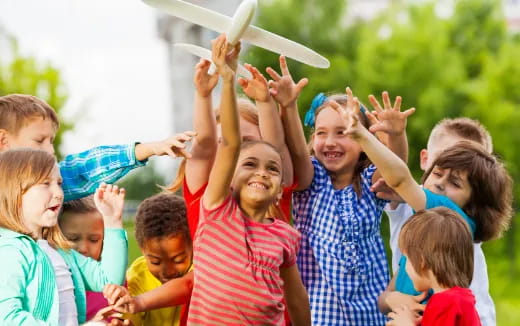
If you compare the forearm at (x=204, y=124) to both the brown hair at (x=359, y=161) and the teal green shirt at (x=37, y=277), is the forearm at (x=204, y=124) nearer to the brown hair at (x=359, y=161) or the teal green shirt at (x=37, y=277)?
the teal green shirt at (x=37, y=277)

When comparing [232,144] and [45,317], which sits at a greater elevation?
[232,144]

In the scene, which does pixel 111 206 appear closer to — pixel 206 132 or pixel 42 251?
pixel 42 251

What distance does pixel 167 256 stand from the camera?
3.46 m

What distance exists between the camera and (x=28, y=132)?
333cm

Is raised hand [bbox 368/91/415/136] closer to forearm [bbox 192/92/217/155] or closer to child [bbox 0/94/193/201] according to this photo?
forearm [bbox 192/92/217/155]

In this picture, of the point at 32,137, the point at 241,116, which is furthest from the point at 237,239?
the point at 32,137

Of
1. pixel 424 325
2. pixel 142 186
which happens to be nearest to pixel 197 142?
pixel 424 325

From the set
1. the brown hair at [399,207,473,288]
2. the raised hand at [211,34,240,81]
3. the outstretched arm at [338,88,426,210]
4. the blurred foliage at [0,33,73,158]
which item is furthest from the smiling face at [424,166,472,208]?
the blurred foliage at [0,33,73,158]

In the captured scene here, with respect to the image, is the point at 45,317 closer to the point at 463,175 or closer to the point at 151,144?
the point at 151,144

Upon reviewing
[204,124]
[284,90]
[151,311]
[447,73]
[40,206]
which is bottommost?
[151,311]

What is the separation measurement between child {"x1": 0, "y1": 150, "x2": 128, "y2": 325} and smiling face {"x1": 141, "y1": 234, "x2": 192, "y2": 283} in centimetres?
31

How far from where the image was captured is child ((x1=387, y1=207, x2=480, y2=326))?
10.1 ft

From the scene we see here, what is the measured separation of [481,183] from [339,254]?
2.35 ft

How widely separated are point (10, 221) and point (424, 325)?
1.52 meters
